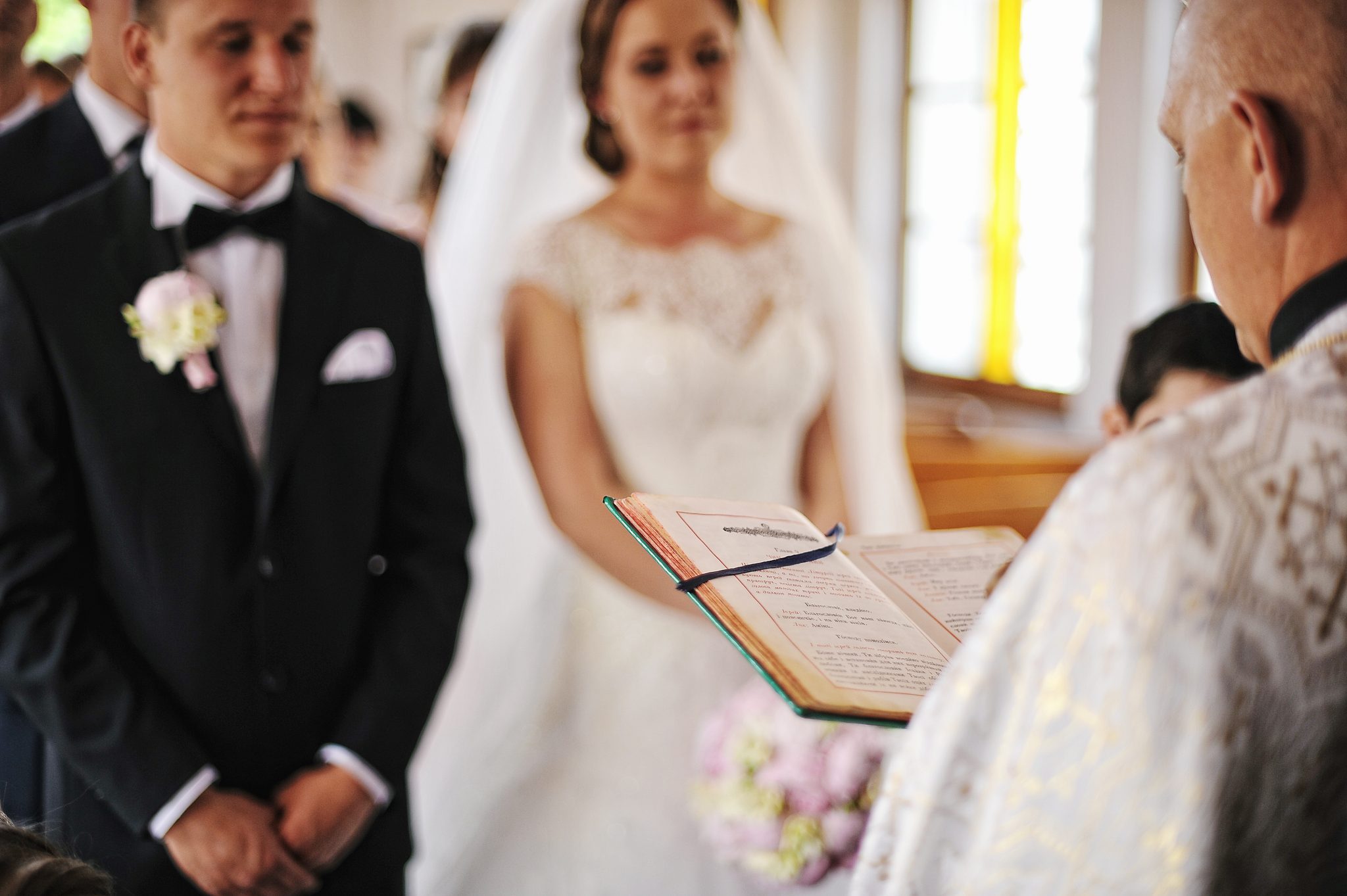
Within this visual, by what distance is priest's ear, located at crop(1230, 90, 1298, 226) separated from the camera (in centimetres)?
97

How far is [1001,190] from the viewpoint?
722 centimetres

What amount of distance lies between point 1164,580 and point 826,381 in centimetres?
204

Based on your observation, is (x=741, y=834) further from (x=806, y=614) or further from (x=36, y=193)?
(x=36, y=193)

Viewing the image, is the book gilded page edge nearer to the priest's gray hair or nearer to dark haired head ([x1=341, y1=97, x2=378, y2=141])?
the priest's gray hair

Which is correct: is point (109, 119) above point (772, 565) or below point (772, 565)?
above

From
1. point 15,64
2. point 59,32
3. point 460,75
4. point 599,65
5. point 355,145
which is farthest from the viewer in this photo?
point 355,145

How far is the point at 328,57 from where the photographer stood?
408 inches

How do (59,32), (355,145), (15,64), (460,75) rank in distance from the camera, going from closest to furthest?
(15,64) < (59,32) < (460,75) < (355,145)

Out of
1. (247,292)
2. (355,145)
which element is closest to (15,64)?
(247,292)

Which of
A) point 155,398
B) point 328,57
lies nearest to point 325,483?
point 155,398

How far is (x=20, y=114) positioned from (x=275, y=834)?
1040 mm

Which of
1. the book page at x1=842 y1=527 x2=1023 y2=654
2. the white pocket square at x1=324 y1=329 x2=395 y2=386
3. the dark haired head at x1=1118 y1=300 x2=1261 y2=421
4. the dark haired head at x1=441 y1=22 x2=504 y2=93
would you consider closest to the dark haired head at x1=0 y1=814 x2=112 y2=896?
the book page at x1=842 y1=527 x2=1023 y2=654

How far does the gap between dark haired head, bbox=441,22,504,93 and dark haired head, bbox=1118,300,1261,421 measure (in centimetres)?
288

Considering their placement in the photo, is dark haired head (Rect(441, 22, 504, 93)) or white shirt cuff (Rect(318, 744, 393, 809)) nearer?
white shirt cuff (Rect(318, 744, 393, 809))
